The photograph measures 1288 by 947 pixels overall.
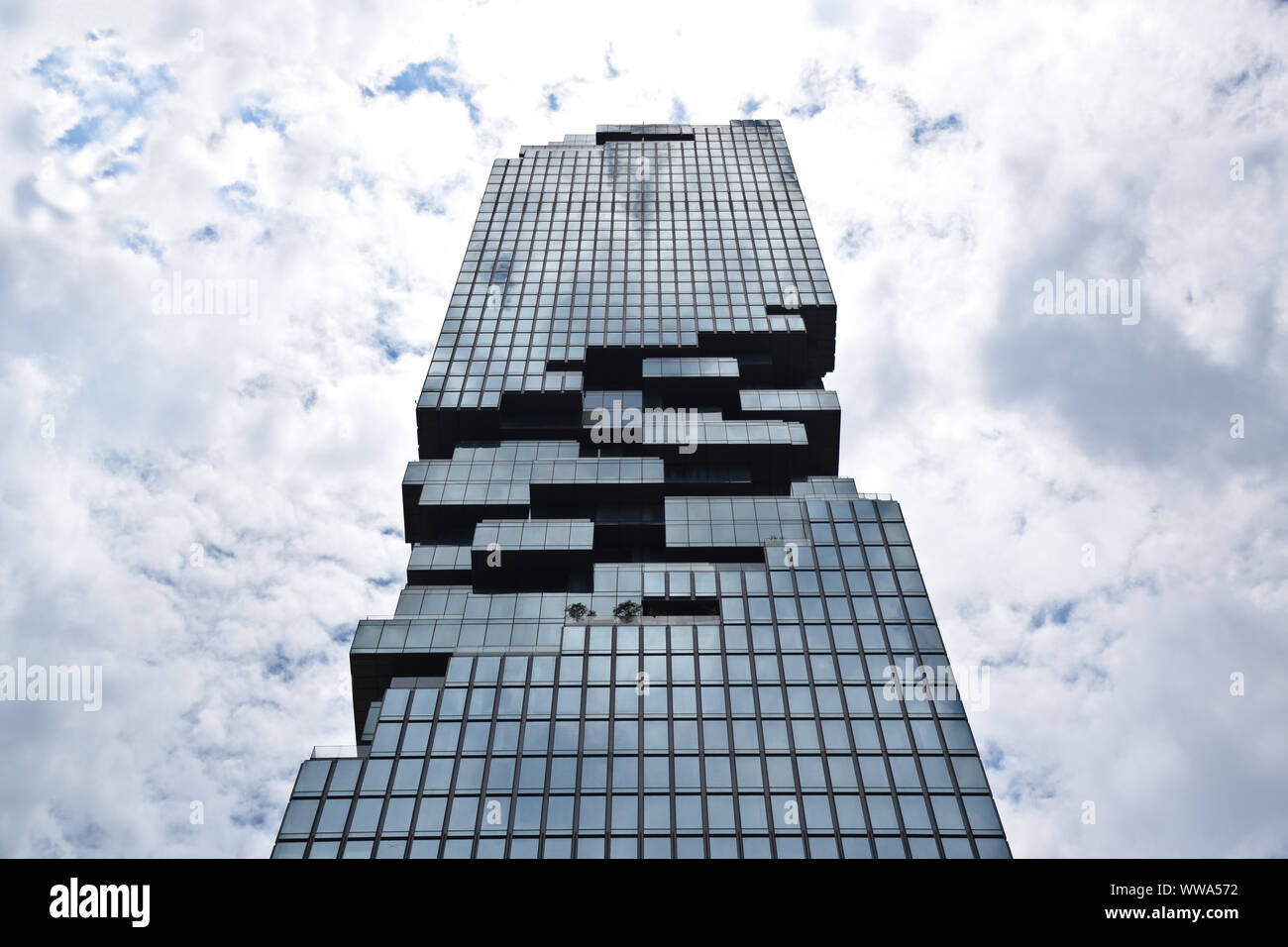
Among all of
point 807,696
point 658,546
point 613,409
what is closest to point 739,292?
point 613,409

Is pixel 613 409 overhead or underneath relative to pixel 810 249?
underneath

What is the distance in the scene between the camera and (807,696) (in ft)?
172

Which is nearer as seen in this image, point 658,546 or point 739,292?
point 658,546

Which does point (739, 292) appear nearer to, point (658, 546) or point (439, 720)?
point (658, 546)

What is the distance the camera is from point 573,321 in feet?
294

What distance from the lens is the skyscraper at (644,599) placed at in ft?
151

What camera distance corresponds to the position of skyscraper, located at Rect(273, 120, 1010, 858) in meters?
46.1

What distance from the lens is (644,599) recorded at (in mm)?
60812

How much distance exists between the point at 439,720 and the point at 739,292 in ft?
178
